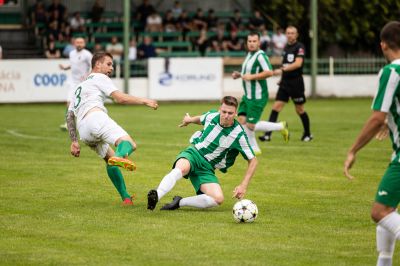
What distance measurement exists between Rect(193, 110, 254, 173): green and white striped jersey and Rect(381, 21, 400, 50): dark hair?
3632 millimetres

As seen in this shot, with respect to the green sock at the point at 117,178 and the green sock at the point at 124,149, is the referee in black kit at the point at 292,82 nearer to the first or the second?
the green sock at the point at 117,178

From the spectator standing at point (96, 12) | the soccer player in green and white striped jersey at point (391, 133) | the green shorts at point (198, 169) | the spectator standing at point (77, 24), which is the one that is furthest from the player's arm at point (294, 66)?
the spectator standing at point (96, 12)

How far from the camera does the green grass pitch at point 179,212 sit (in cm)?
839

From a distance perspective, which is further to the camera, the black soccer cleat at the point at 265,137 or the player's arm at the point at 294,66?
the black soccer cleat at the point at 265,137

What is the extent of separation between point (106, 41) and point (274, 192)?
24.6 m

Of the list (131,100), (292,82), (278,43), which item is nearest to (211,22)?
(278,43)

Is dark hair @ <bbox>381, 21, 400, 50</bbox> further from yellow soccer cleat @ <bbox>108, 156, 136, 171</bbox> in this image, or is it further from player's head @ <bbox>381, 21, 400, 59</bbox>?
yellow soccer cleat @ <bbox>108, 156, 136, 171</bbox>

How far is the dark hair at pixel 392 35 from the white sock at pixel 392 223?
1.25 meters

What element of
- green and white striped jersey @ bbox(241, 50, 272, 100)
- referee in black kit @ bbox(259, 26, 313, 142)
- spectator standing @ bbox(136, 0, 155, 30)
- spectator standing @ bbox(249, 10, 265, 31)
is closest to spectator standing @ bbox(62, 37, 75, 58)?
spectator standing @ bbox(136, 0, 155, 30)

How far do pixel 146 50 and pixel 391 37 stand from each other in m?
26.6

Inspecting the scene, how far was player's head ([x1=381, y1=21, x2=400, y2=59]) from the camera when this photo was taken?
712 centimetres

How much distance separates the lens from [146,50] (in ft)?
110

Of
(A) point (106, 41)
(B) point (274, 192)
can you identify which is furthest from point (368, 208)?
(A) point (106, 41)

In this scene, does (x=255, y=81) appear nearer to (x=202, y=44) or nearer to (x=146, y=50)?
(x=146, y=50)
